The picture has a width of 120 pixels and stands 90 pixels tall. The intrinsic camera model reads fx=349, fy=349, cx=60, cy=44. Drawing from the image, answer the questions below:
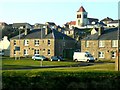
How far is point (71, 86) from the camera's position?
21.4m

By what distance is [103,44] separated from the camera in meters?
71.4

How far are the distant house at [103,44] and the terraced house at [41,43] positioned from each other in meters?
6.14

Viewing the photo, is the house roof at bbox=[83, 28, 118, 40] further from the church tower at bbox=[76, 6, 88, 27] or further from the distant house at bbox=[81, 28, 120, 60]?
the church tower at bbox=[76, 6, 88, 27]

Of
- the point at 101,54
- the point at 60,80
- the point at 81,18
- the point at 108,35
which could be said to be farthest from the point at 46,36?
the point at 81,18

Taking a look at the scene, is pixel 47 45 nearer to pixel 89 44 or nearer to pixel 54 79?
pixel 89 44

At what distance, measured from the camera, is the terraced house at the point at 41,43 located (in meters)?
75.9

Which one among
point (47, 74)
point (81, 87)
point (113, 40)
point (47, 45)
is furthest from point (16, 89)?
point (47, 45)

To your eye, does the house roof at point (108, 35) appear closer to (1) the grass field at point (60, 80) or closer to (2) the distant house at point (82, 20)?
(1) the grass field at point (60, 80)

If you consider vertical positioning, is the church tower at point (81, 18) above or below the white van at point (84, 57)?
above

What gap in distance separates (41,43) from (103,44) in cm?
1435

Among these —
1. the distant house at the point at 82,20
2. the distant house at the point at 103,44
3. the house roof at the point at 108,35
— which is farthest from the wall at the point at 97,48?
the distant house at the point at 82,20

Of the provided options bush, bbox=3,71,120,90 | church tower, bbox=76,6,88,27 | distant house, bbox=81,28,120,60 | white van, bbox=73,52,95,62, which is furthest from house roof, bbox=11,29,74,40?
church tower, bbox=76,6,88,27

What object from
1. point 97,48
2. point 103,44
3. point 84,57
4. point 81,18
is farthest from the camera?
point 81,18

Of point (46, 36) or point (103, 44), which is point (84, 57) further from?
point (46, 36)
